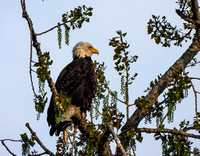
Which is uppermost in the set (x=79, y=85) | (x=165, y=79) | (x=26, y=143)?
(x=79, y=85)

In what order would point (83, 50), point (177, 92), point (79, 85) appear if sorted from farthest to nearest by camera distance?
point (83, 50), point (79, 85), point (177, 92)

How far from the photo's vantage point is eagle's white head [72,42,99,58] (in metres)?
8.73

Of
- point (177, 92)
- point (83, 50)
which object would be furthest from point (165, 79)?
point (83, 50)

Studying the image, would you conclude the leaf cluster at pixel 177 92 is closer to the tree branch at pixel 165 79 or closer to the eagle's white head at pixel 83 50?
the tree branch at pixel 165 79

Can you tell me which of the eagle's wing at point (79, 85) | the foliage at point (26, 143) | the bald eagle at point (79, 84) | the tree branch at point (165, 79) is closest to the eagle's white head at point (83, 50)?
the bald eagle at point (79, 84)

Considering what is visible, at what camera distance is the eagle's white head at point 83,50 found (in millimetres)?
8734

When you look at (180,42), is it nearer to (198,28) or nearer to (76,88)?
(198,28)

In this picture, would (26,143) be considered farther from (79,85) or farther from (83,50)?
(83,50)

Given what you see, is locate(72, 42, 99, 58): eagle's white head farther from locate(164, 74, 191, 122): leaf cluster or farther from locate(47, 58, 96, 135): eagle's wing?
locate(164, 74, 191, 122): leaf cluster

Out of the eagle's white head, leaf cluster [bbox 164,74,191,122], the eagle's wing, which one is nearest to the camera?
leaf cluster [bbox 164,74,191,122]

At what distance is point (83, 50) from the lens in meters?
8.83

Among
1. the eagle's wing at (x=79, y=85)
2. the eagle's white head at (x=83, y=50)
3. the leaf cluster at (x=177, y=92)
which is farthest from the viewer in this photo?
the eagle's white head at (x=83, y=50)

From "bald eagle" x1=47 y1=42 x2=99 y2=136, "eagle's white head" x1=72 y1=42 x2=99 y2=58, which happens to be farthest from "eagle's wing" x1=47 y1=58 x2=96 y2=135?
"eagle's white head" x1=72 y1=42 x2=99 y2=58

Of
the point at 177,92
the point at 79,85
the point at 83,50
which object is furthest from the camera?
the point at 83,50
